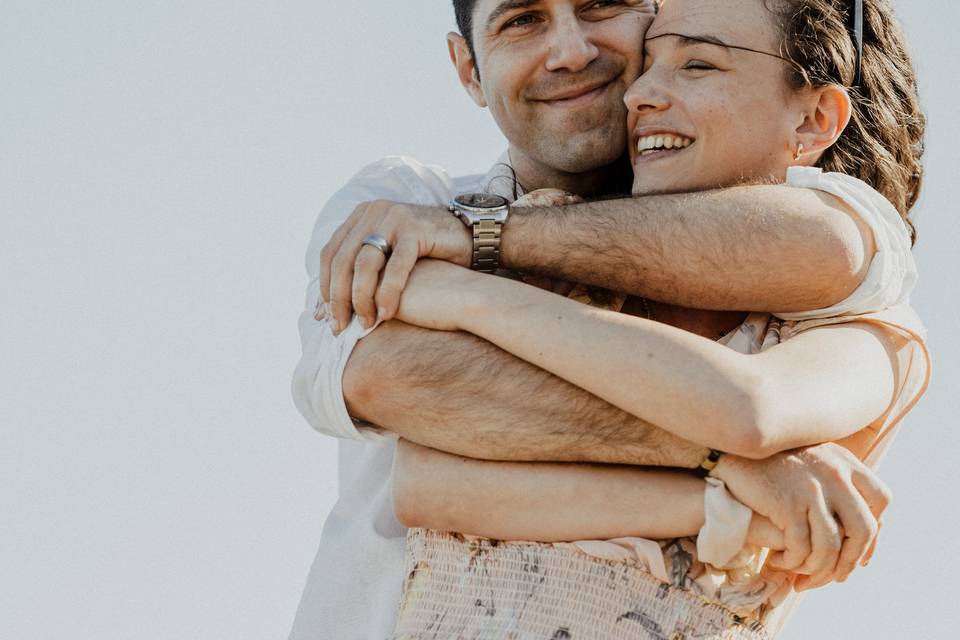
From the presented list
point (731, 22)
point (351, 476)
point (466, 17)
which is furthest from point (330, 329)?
point (466, 17)

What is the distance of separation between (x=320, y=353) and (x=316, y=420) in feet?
0.68

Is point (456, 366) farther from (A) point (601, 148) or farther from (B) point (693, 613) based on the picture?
(A) point (601, 148)

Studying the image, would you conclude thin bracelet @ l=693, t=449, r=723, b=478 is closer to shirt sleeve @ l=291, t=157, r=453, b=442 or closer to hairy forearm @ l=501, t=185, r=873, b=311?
hairy forearm @ l=501, t=185, r=873, b=311

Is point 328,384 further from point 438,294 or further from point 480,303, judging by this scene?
point 480,303

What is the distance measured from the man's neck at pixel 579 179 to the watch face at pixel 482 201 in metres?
1.08

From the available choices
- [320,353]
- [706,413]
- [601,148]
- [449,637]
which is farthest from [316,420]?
[601,148]

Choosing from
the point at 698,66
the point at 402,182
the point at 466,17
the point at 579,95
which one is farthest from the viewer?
the point at 466,17

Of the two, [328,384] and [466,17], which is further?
[466,17]

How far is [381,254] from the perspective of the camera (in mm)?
3514

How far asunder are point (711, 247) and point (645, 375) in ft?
1.75

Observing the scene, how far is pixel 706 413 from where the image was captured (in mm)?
3045

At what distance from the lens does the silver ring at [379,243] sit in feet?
11.6

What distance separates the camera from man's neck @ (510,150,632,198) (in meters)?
4.79

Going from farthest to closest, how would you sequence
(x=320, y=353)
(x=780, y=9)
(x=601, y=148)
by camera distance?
(x=601, y=148) < (x=780, y=9) < (x=320, y=353)
